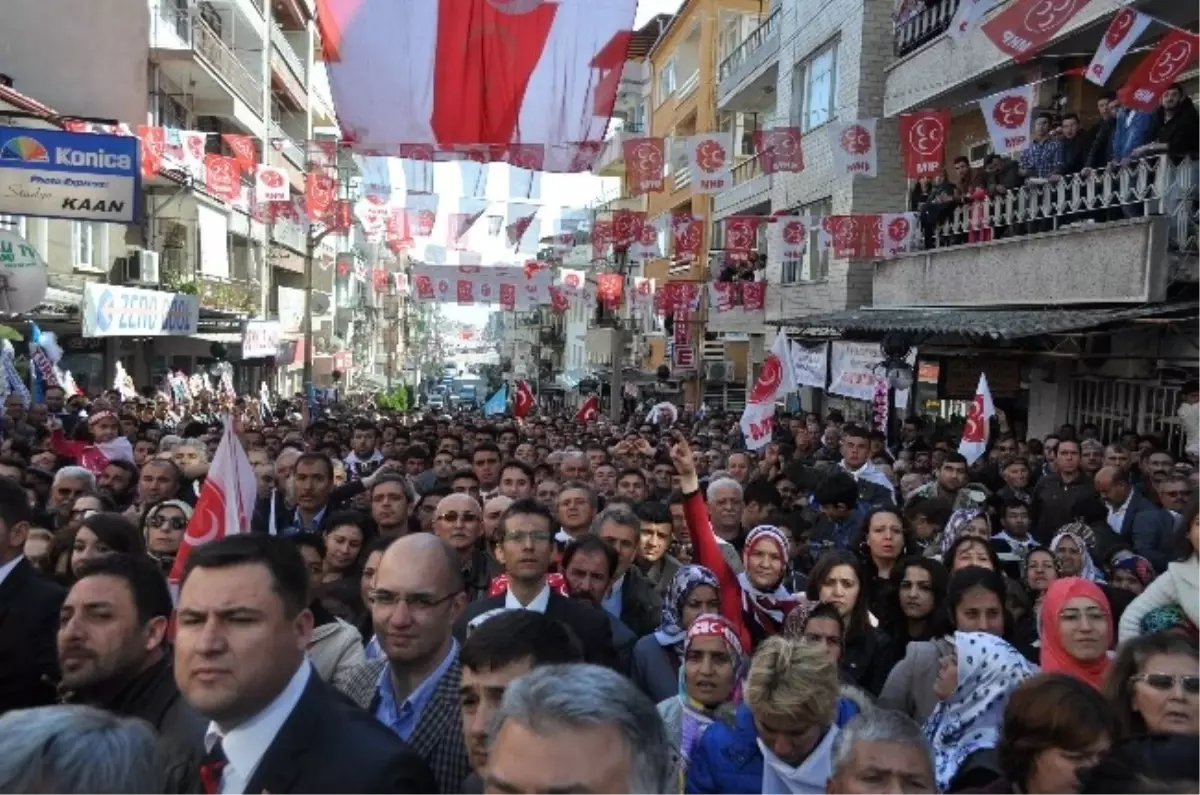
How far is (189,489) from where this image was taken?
8750 mm

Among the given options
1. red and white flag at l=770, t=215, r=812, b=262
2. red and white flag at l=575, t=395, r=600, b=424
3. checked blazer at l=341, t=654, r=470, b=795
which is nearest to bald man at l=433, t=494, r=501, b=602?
checked blazer at l=341, t=654, r=470, b=795

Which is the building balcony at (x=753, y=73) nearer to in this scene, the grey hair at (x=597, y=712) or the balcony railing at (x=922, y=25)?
the balcony railing at (x=922, y=25)

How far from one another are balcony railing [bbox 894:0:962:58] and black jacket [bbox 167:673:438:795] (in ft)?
55.3

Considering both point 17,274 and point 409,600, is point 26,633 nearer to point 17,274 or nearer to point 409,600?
point 409,600

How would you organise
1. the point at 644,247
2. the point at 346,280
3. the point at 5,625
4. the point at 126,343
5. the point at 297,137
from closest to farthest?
the point at 5,625 → the point at 126,343 → the point at 644,247 → the point at 297,137 → the point at 346,280

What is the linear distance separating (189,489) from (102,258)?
57.5 ft

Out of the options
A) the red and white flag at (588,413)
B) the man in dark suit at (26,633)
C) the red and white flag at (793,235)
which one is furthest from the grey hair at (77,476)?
the red and white flag at (793,235)

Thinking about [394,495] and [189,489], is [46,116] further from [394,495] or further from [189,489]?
[394,495]

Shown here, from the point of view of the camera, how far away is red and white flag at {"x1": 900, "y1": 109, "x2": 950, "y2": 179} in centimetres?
1512

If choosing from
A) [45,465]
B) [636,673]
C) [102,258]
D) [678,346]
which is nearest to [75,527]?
[636,673]

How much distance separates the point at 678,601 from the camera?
198 inches

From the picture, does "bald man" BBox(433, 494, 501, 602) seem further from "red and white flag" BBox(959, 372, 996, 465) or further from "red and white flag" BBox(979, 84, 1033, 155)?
"red and white flag" BBox(979, 84, 1033, 155)

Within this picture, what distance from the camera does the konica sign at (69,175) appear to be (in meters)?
12.2

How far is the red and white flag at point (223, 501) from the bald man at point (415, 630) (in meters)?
2.11
